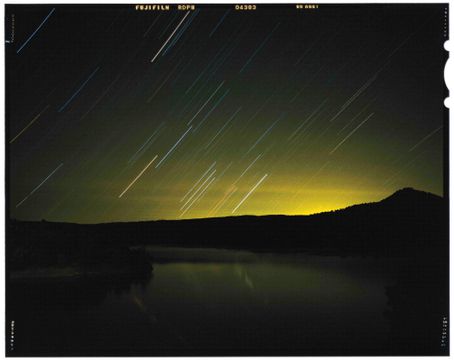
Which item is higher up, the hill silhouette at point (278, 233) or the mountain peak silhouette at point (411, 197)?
the mountain peak silhouette at point (411, 197)

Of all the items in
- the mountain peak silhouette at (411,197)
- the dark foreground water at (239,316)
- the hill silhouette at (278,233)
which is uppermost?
the mountain peak silhouette at (411,197)

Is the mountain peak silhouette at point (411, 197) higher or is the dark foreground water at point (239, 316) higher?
the mountain peak silhouette at point (411, 197)

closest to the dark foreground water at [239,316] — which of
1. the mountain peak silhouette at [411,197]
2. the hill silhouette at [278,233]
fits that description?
the hill silhouette at [278,233]

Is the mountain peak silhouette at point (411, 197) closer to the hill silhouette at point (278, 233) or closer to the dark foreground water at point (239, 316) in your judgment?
the hill silhouette at point (278, 233)

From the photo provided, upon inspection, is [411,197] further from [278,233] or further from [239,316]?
[239,316]

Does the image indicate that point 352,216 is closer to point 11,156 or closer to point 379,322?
point 379,322

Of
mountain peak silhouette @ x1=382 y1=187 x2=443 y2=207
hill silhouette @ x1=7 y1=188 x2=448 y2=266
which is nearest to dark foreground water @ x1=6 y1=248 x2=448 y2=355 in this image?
hill silhouette @ x1=7 y1=188 x2=448 y2=266

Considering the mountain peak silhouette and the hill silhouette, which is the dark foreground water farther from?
the mountain peak silhouette
